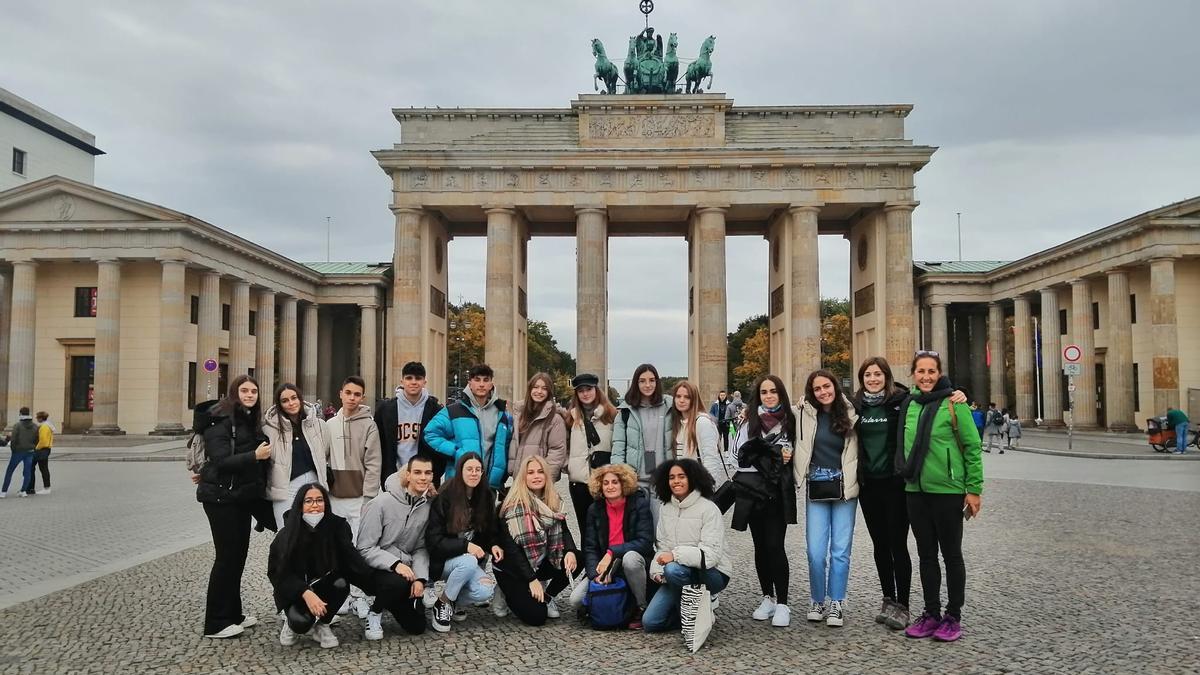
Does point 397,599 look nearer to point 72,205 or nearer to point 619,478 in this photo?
point 619,478

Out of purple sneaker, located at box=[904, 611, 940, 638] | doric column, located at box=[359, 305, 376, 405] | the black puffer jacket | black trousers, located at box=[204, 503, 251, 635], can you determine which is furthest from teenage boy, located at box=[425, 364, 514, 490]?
doric column, located at box=[359, 305, 376, 405]

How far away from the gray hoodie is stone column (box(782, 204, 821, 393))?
118 feet

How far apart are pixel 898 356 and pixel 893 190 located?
8175 mm

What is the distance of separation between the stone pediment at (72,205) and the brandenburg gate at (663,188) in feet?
38.0

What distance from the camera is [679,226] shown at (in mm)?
51938

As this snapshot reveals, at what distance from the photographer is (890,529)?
7645 mm

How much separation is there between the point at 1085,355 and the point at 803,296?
12951 millimetres

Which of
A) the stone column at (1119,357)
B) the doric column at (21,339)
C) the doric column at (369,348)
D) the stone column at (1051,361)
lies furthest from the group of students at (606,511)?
the doric column at (369,348)

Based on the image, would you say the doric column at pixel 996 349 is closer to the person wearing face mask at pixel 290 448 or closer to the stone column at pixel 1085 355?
the stone column at pixel 1085 355

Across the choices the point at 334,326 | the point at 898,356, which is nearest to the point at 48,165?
the point at 334,326

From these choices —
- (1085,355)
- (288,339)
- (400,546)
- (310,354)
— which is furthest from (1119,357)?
(310,354)

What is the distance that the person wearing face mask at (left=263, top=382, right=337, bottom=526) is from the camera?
7648 mm

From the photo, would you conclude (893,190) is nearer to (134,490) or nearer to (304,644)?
(134,490)

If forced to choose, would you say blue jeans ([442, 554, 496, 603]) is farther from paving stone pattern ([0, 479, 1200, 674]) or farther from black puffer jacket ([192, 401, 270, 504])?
black puffer jacket ([192, 401, 270, 504])
